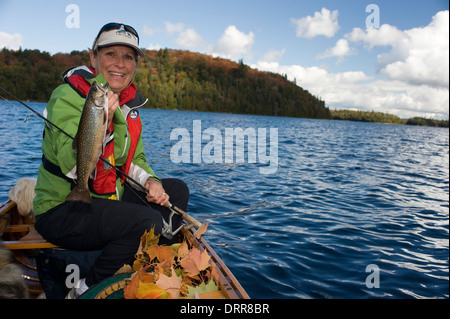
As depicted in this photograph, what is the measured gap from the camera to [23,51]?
11612cm

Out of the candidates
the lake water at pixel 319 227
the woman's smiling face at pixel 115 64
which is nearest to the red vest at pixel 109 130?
the woman's smiling face at pixel 115 64

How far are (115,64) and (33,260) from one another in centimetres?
301

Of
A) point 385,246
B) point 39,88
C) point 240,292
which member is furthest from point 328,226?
point 39,88

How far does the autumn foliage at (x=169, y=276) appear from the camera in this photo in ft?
8.59

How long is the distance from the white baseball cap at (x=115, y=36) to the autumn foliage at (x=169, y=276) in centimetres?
223

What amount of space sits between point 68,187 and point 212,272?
1.73 meters

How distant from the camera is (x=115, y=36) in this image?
149 inches

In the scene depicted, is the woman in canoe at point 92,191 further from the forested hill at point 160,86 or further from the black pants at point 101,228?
the forested hill at point 160,86

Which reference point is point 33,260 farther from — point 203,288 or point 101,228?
point 203,288

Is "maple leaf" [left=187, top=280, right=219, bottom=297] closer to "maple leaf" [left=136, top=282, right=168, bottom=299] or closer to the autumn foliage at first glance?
the autumn foliage

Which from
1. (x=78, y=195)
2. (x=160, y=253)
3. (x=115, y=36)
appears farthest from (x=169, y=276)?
(x=115, y=36)

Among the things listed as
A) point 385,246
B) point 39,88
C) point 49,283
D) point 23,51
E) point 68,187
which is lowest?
point 385,246

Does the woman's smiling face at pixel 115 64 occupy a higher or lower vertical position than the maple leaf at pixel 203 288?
higher
